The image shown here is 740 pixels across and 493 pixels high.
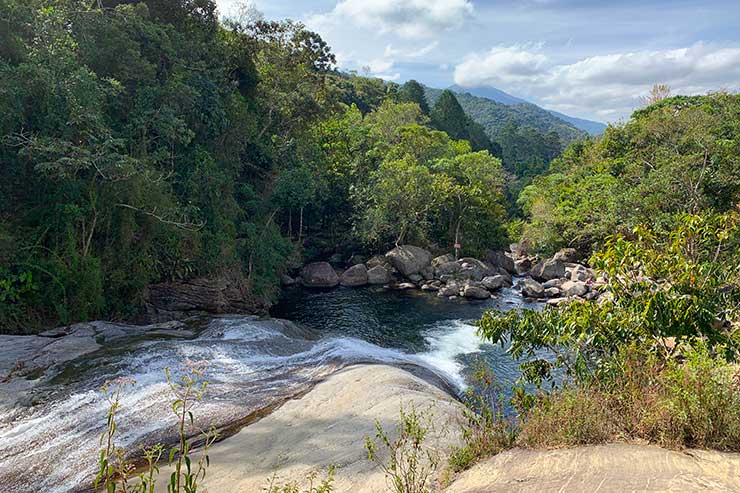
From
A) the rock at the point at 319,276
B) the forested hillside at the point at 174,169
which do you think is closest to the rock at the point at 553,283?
the forested hillside at the point at 174,169

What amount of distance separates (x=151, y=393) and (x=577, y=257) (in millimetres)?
24909

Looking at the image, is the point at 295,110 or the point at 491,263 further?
the point at 491,263

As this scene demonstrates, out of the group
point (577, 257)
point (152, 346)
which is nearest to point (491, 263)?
point (577, 257)

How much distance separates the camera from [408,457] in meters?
3.44

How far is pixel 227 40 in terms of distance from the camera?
2147 centimetres

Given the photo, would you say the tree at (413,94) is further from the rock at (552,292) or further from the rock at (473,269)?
the rock at (552,292)

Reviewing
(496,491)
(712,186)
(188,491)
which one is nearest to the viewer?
(188,491)

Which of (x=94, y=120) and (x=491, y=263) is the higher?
(x=94, y=120)

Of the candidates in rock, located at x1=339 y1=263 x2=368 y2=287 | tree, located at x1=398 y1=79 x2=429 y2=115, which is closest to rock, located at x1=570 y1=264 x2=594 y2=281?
rock, located at x1=339 y1=263 x2=368 y2=287

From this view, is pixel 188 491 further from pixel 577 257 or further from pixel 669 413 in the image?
pixel 577 257

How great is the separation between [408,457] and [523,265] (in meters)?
28.5

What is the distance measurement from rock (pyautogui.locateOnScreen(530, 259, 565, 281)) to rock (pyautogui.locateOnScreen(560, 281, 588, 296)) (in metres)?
2.33

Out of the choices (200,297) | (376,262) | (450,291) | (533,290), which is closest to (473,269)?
(450,291)

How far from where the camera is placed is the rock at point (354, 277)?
929 inches
